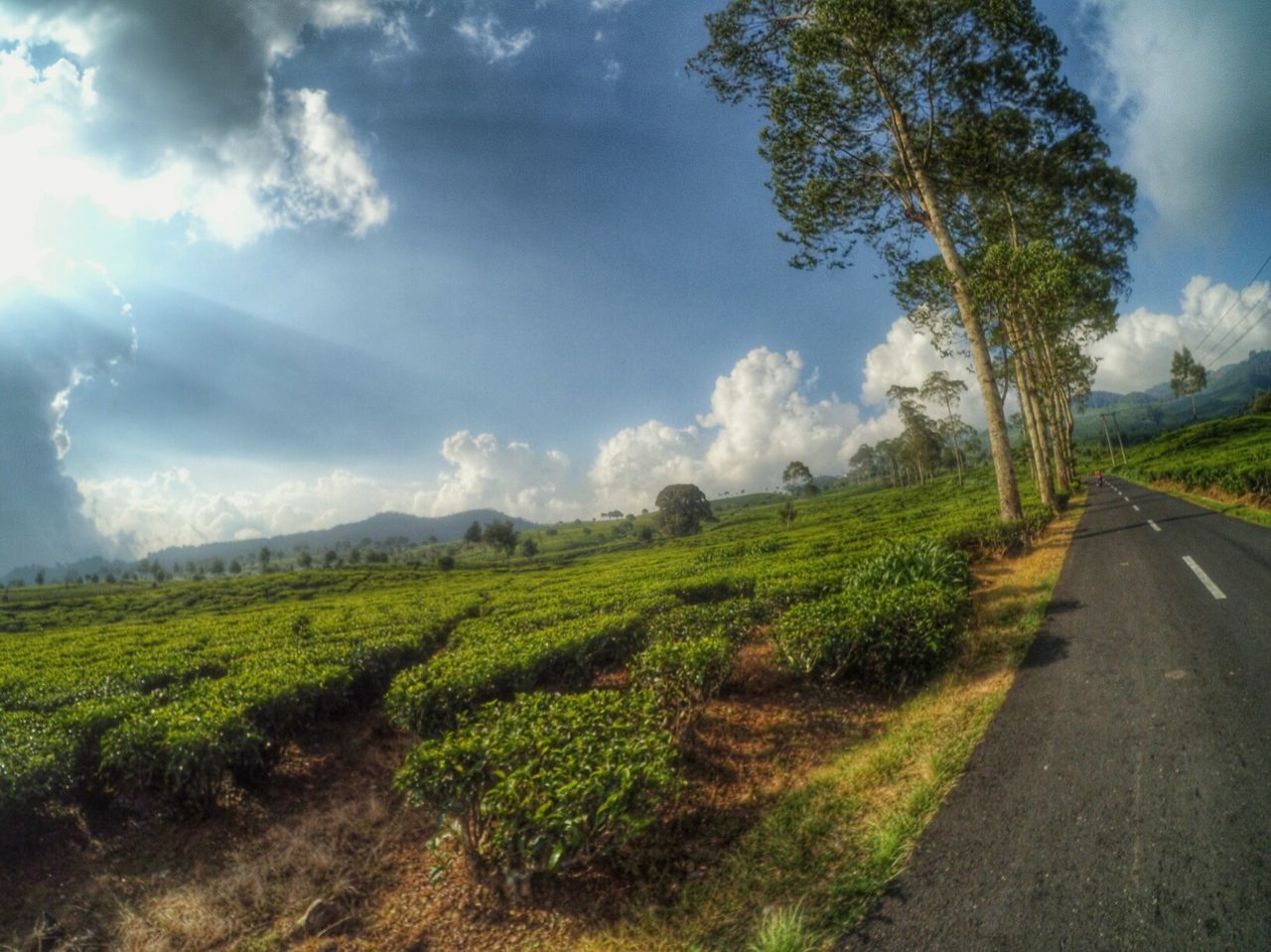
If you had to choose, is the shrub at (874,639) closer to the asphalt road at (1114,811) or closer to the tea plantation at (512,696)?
the tea plantation at (512,696)

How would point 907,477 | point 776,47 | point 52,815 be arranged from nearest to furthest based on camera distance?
point 52,815, point 776,47, point 907,477

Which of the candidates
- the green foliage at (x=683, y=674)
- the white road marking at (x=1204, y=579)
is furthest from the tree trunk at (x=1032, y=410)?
the green foliage at (x=683, y=674)

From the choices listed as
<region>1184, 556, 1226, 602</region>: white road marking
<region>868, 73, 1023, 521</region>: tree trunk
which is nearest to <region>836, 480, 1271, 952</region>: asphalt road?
<region>1184, 556, 1226, 602</region>: white road marking

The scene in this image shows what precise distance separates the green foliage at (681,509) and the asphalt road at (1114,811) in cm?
9770

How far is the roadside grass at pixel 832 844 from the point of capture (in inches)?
138

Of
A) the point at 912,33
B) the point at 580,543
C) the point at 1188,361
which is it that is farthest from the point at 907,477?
the point at 912,33

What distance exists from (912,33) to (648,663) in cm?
1894

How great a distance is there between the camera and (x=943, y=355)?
2220 cm

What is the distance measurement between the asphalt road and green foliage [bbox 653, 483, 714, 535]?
97699 mm

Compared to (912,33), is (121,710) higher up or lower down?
lower down

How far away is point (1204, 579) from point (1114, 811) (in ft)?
29.0

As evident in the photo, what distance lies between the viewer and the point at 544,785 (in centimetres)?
422

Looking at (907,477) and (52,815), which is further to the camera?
(907,477)

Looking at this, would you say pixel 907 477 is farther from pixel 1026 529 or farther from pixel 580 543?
pixel 1026 529
